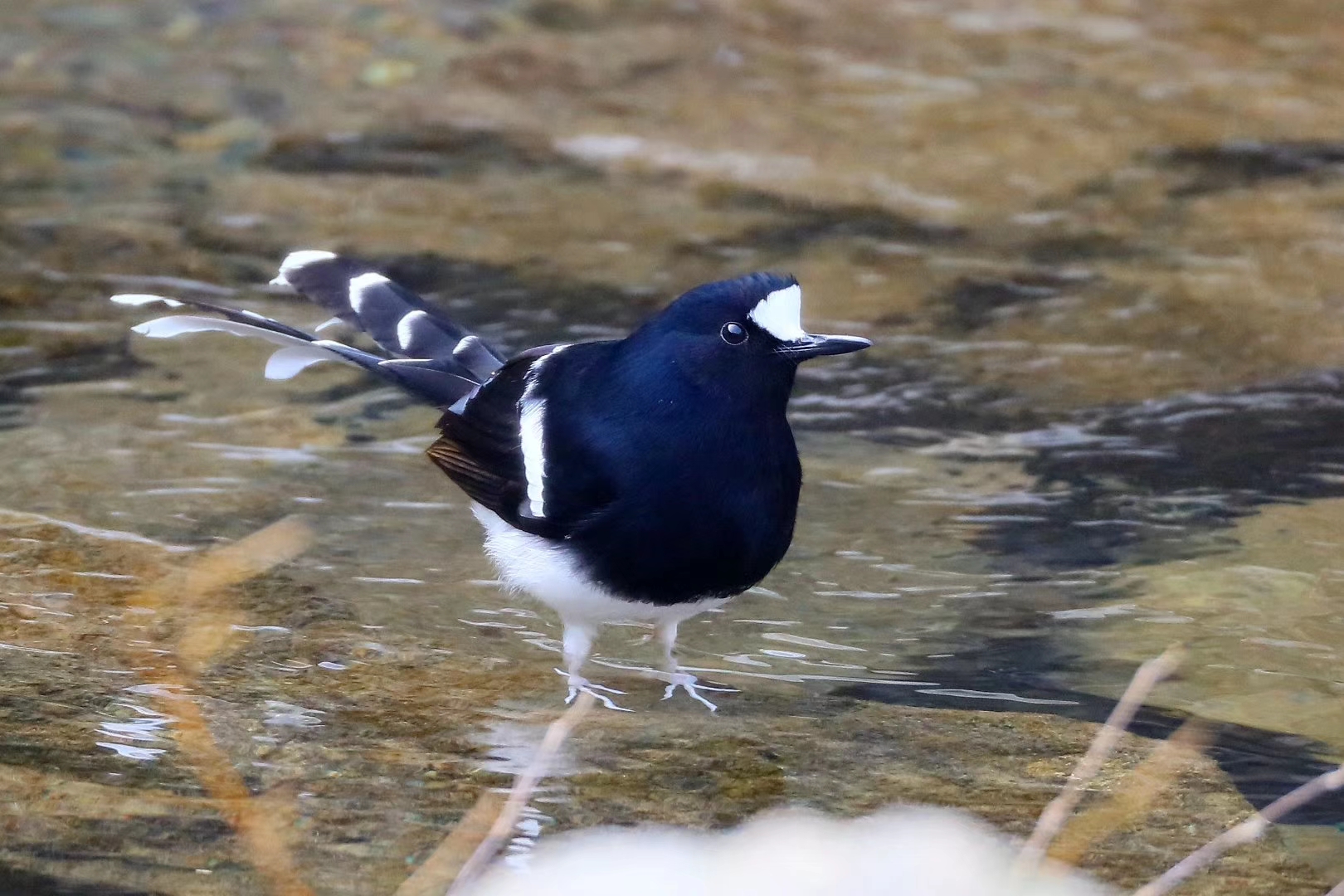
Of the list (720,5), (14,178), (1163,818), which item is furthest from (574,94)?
(1163,818)

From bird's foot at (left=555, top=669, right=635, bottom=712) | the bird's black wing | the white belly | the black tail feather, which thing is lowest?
bird's foot at (left=555, top=669, right=635, bottom=712)

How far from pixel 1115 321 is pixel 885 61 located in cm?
293

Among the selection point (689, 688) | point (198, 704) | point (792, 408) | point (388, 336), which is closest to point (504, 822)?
point (198, 704)

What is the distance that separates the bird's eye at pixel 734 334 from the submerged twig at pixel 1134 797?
3.37 ft

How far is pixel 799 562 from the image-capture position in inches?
159

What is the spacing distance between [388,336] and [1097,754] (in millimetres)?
1970

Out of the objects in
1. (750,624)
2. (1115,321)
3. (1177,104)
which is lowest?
(750,624)

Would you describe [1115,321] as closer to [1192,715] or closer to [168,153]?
[1192,715]

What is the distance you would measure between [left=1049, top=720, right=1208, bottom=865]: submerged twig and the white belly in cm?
81

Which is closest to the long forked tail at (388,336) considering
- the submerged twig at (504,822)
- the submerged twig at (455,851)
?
the submerged twig at (455,851)

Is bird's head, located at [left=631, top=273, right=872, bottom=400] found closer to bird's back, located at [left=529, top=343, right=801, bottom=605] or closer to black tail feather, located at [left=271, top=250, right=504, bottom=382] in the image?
bird's back, located at [left=529, top=343, right=801, bottom=605]

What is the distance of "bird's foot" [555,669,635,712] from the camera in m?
3.25

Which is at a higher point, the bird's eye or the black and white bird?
the bird's eye

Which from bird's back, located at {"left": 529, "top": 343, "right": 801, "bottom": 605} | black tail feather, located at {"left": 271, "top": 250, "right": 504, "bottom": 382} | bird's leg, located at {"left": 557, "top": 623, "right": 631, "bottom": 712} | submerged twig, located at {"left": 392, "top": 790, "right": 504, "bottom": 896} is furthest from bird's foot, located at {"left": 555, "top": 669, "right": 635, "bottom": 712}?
black tail feather, located at {"left": 271, "top": 250, "right": 504, "bottom": 382}
